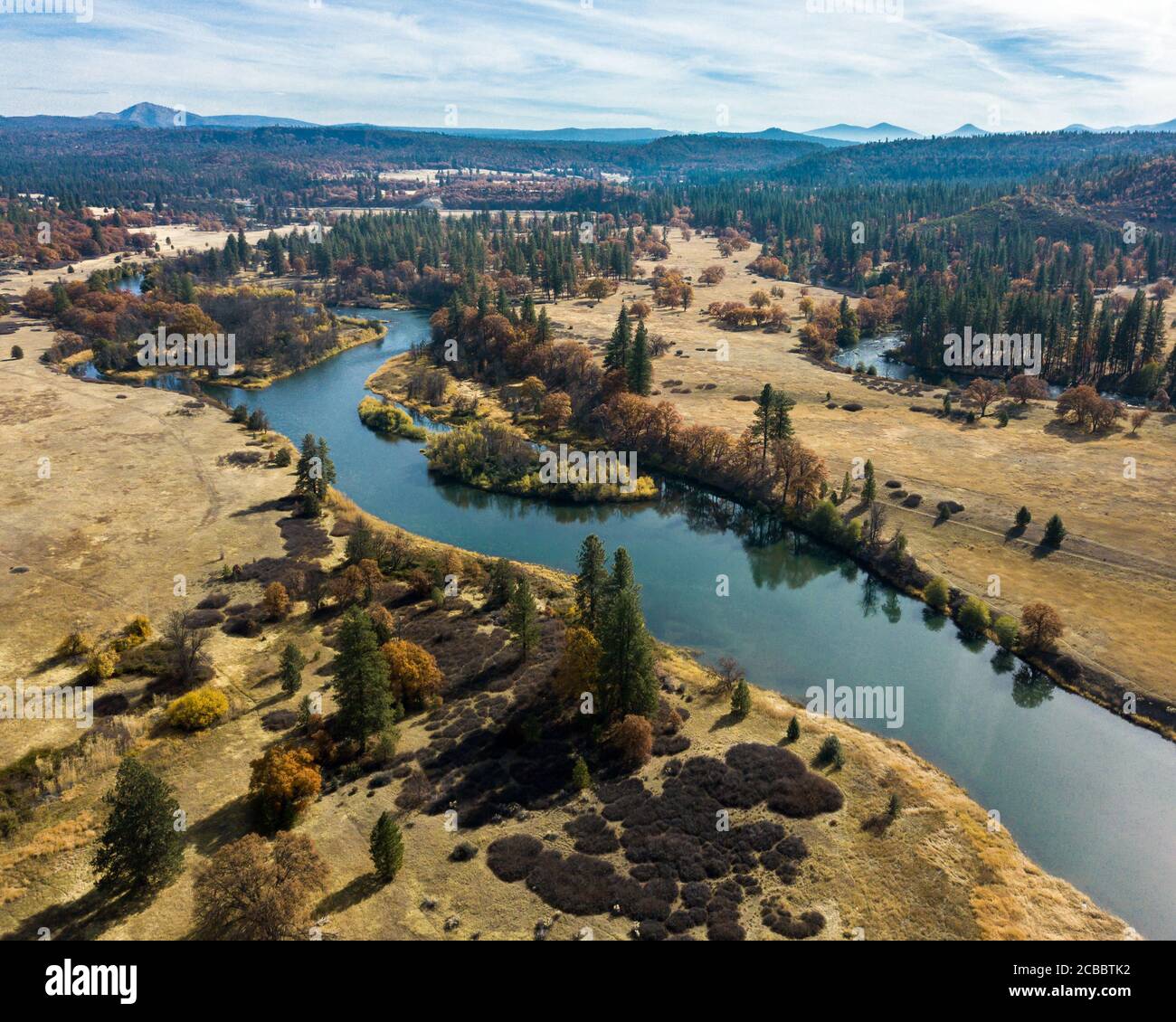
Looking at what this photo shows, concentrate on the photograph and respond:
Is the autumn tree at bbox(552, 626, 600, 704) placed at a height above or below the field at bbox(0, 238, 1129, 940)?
above

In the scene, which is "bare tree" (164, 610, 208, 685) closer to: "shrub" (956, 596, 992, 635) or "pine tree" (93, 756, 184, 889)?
"pine tree" (93, 756, 184, 889)

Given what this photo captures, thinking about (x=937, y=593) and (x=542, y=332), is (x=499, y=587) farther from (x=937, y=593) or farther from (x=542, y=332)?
(x=542, y=332)

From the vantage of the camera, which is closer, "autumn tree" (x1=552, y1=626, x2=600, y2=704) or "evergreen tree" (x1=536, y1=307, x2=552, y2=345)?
"autumn tree" (x1=552, y1=626, x2=600, y2=704)

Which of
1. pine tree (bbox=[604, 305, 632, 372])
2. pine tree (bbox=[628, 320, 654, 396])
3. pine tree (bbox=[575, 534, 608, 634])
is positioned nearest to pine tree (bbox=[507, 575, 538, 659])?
pine tree (bbox=[575, 534, 608, 634])

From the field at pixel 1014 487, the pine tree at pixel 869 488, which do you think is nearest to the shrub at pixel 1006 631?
the field at pixel 1014 487

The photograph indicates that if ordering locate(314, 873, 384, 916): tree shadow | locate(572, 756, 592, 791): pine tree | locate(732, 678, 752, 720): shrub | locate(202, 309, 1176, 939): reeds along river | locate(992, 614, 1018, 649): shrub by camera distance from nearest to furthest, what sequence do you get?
1. locate(314, 873, 384, 916): tree shadow
2. locate(572, 756, 592, 791): pine tree
3. locate(202, 309, 1176, 939): reeds along river
4. locate(732, 678, 752, 720): shrub
5. locate(992, 614, 1018, 649): shrub

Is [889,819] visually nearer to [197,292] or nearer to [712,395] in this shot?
[712,395]
